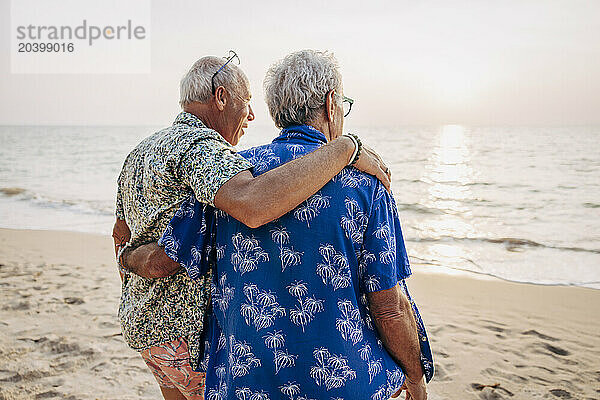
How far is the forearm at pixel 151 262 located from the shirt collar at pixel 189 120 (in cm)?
43

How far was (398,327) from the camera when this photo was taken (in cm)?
178

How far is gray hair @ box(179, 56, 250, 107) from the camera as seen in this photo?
2.02 meters

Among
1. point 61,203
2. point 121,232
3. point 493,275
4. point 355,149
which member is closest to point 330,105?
point 355,149

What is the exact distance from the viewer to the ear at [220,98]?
2.03 meters

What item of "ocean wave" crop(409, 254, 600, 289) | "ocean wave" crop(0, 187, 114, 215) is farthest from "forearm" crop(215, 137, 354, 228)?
"ocean wave" crop(0, 187, 114, 215)

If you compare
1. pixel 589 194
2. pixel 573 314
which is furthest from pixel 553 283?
pixel 589 194

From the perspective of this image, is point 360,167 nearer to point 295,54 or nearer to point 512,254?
point 295,54

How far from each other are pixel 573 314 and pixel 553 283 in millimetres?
1159

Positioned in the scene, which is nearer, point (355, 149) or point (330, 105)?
point (355, 149)

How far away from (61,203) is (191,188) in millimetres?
12607

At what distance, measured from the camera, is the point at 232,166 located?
164 centimetres

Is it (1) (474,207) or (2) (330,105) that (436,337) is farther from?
(1) (474,207)

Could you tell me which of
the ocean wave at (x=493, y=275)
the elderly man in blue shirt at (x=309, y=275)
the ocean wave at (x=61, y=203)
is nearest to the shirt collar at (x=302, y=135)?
the elderly man in blue shirt at (x=309, y=275)

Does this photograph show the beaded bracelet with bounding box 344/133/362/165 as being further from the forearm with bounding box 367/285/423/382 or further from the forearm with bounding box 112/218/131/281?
the forearm with bounding box 112/218/131/281
